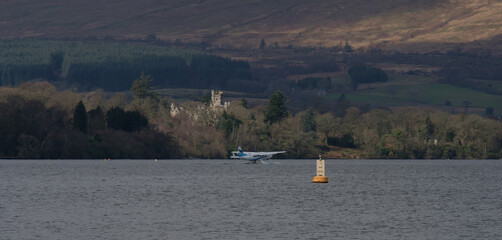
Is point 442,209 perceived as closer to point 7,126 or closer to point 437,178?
point 437,178

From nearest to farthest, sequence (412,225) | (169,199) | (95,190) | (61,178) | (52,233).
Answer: (52,233) → (412,225) → (169,199) → (95,190) → (61,178)

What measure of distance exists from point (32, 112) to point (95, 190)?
95.2m

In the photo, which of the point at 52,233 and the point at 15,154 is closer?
the point at 52,233

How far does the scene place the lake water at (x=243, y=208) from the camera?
224ft

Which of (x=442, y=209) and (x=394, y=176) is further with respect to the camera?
(x=394, y=176)

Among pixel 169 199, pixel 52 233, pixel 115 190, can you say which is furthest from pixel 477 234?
pixel 115 190

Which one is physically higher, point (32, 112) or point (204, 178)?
point (32, 112)

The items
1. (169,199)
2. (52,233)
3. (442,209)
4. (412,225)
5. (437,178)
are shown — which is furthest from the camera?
(437,178)

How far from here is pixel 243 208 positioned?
285 feet

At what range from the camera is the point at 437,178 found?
485 feet

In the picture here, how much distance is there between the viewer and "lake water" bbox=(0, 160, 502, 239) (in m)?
68.2

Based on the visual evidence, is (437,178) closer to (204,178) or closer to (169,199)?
(204,178)

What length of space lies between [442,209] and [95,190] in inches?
1816

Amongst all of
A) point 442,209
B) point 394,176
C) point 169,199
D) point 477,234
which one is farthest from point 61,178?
point 477,234
